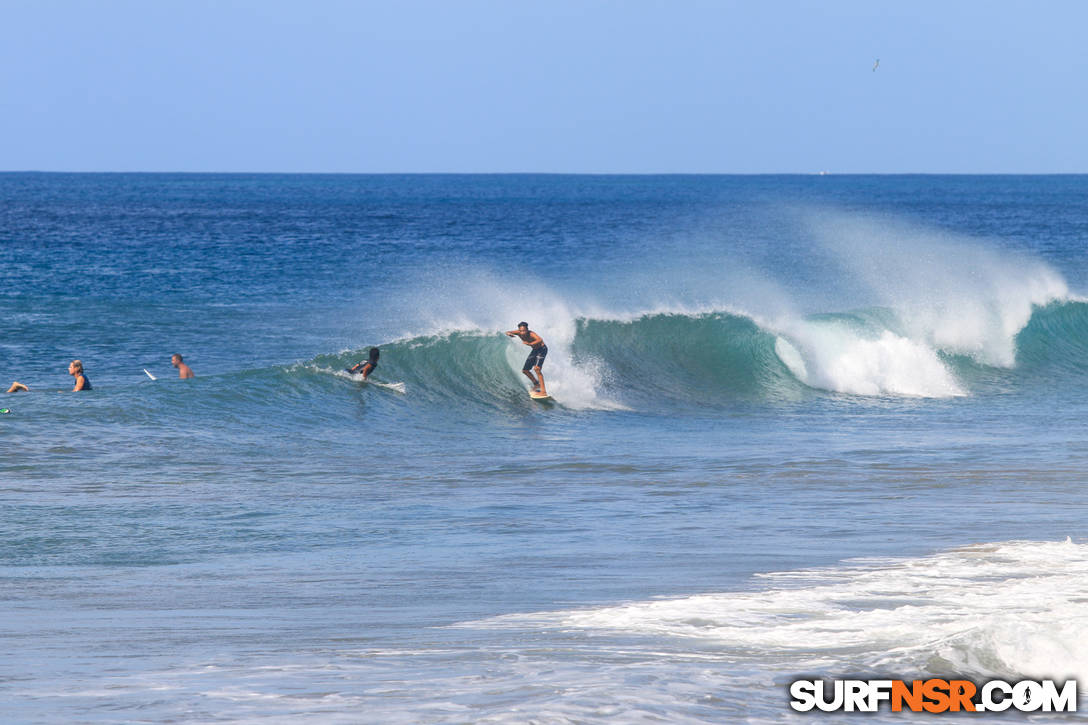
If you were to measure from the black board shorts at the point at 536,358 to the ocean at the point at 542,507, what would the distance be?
60cm

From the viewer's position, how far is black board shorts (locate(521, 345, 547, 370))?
69.0 feet

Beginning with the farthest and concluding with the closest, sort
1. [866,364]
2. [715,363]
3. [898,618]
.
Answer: [715,363], [866,364], [898,618]

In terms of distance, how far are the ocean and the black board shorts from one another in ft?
1.95

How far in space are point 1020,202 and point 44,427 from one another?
132057mm

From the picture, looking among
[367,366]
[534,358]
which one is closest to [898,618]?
[534,358]

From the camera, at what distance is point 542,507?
12234 mm

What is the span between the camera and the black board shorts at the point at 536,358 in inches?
828

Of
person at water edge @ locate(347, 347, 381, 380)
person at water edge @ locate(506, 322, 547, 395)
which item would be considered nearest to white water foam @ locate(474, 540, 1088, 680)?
person at water edge @ locate(506, 322, 547, 395)

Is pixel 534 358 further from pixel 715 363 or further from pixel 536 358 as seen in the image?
pixel 715 363

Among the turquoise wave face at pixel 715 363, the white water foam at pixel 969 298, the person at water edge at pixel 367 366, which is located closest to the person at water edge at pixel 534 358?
the turquoise wave face at pixel 715 363

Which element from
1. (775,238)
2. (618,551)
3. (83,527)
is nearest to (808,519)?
(618,551)

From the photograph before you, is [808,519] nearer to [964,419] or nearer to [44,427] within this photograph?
[964,419]

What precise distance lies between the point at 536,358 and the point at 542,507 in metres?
9.02

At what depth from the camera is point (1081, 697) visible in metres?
6.17
